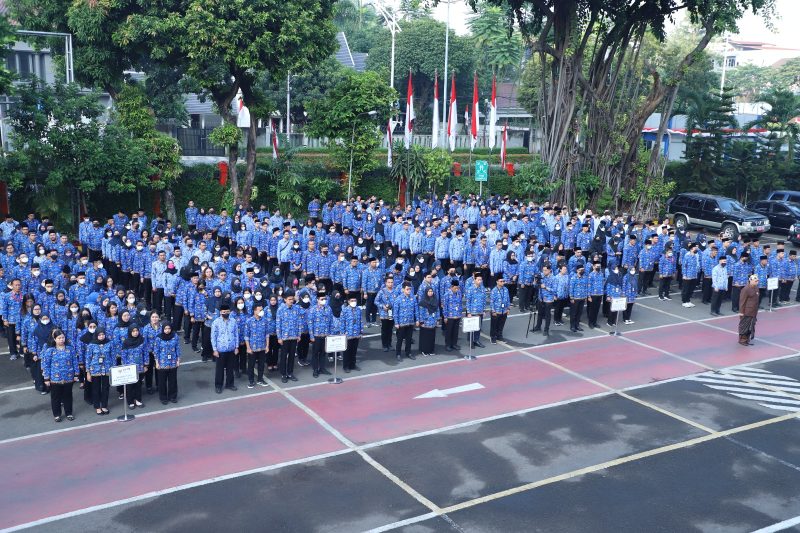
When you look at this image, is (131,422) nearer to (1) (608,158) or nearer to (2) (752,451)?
(2) (752,451)

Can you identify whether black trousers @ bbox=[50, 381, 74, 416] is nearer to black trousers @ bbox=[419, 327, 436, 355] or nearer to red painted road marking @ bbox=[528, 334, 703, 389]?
black trousers @ bbox=[419, 327, 436, 355]

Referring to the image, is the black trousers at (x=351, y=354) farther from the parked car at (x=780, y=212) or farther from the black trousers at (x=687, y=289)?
the parked car at (x=780, y=212)

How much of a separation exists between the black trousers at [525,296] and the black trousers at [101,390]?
35.4ft

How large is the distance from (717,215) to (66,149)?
81.4 feet

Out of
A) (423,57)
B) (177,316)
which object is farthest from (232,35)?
(423,57)

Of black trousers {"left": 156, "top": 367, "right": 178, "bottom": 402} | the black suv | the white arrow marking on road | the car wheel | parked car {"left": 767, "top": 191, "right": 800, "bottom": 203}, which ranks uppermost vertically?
parked car {"left": 767, "top": 191, "right": 800, "bottom": 203}

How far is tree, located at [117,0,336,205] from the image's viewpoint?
2584cm

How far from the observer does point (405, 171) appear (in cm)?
3403

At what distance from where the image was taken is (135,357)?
1342 cm

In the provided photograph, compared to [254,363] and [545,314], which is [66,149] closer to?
[254,363]

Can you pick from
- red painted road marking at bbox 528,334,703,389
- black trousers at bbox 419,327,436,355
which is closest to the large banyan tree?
red painted road marking at bbox 528,334,703,389

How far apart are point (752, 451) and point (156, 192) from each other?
22.7m

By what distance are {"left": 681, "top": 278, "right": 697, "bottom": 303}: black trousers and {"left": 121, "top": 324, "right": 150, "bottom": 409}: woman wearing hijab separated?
14550 mm

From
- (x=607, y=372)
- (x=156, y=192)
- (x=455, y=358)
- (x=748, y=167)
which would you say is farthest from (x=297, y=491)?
(x=748, y=167)
